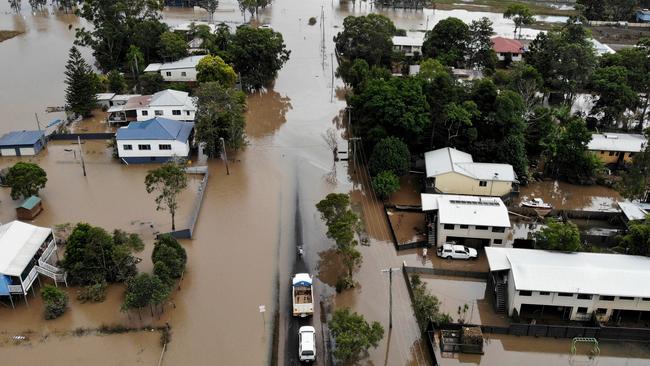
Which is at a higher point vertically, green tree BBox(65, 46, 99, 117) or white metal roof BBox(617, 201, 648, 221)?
green tree BBox(65, 46, 99, 117)

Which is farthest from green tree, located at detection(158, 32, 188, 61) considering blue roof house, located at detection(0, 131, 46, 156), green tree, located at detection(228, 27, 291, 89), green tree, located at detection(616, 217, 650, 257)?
green tree, located at detection(616, 217, 650, 257)

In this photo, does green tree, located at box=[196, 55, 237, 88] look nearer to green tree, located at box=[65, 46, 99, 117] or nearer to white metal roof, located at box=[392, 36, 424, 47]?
green tree, located at box=[65, 46, 99, 117]

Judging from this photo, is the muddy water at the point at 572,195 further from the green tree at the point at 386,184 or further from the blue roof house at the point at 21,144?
the blue roof house at the point at 21,144

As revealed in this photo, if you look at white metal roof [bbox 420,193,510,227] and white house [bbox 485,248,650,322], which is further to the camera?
white metal roof [bbox 420,193,510,227]

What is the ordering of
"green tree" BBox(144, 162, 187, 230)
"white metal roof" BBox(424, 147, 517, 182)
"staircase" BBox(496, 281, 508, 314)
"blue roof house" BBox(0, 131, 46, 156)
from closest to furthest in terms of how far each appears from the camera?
"staircase" BBox(496, 281, 508, 314)
"green tree" BBox(144, 162, 187, 230)
"white metal roof" BBox(424, 147, 517, 182)
"blue roof house" BBox(0, 131, 46, 156)

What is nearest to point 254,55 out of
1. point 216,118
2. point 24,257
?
point 216,118

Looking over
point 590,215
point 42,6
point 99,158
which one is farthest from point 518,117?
point 42,6
